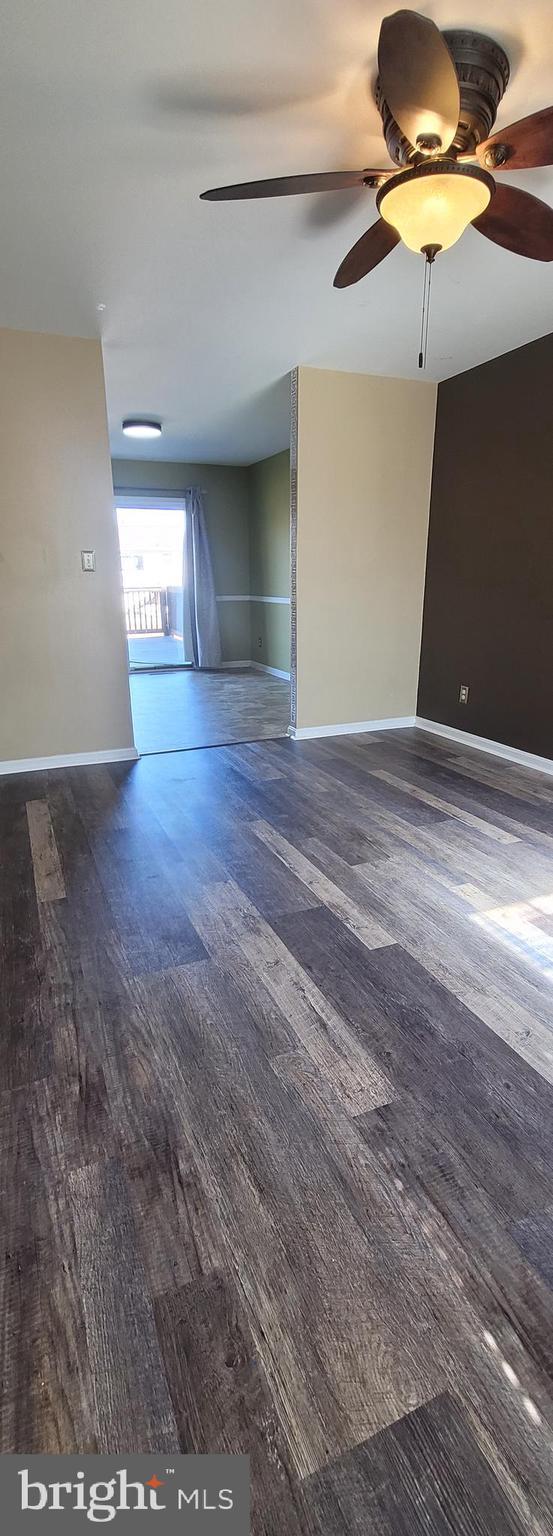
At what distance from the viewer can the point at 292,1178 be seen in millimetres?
1188

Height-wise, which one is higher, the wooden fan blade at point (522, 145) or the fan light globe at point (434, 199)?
the wooden fan blade at point (522, 145)

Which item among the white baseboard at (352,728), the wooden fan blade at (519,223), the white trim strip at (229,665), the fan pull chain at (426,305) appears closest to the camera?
the wooden fan blade at (519,223)

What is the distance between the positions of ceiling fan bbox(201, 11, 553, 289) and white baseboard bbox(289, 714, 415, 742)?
2.89 m

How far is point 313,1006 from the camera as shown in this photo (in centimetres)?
166

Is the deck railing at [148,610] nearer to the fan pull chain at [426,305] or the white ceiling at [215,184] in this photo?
the white ceiling at [215,184]

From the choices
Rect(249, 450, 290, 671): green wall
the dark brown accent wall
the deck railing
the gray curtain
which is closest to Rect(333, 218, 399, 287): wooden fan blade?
the dark brown accent wall

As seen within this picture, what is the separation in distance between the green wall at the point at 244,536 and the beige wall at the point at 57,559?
315cm

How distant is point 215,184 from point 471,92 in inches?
31.9

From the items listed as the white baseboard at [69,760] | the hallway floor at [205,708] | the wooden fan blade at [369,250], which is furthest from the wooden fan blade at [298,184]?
the hallway floor at [205,708]

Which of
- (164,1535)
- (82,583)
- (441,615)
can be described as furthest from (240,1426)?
(441,615)

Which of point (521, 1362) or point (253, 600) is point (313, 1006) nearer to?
point (521, 1362)

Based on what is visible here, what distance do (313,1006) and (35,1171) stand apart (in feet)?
2.39

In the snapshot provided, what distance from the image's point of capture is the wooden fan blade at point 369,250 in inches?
71.7

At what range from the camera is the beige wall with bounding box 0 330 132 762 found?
3.32 m
